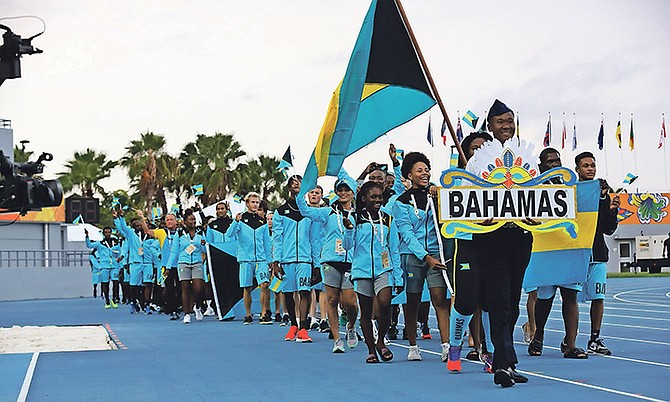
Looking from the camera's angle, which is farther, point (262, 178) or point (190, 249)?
point (262, 178)

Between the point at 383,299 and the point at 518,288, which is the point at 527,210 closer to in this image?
the point at 518,288

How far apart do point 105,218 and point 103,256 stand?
35.9 meters

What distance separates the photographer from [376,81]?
11.2 metres

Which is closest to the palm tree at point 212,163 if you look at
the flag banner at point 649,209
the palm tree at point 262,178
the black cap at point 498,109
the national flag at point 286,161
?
the palm tree at point 262,178

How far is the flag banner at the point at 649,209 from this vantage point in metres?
61.2

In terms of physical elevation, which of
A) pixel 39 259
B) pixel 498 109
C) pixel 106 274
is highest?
pixel 498 109

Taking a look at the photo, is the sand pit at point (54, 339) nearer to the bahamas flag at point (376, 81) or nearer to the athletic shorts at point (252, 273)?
the athletic shorts at point (252, 273)

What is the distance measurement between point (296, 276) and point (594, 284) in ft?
16.8

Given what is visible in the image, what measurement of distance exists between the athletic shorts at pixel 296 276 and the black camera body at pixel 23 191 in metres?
5.70

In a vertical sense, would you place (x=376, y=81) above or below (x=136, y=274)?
above

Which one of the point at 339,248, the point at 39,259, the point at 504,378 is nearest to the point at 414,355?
the point at 339,248

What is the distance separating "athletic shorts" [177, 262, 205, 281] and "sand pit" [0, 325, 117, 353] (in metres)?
1.91

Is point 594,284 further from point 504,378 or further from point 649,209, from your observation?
point 649,209

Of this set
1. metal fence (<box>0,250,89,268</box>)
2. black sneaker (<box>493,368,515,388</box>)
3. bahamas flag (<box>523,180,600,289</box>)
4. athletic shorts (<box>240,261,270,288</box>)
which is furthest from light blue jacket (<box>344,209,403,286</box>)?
metal fence (<box>0,250,89,268</box>)
